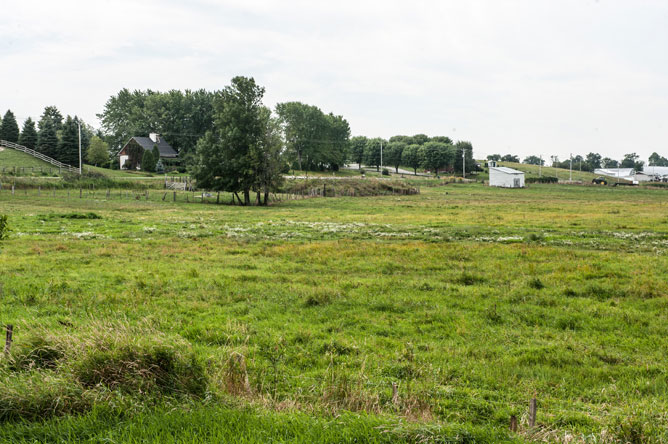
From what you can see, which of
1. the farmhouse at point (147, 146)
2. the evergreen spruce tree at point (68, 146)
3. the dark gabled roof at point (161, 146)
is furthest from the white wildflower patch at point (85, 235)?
the dark gabled roof at point (161, 146)

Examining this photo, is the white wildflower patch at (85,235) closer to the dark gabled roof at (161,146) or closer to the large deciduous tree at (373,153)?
the dark gabled roof at (161,146)

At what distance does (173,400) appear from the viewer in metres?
6.93

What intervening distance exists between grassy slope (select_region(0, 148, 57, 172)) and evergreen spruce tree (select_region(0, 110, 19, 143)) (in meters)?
12.2

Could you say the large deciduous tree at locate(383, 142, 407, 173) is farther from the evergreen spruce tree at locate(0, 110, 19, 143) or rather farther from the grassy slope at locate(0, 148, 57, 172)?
the grassy slope at locate(0, 148, 57, 172)

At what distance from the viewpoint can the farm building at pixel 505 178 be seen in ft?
413

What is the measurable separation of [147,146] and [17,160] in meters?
31.0

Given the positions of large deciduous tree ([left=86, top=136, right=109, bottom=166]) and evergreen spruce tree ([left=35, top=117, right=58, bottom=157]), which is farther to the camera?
large deciduous tree ([left=86, top=136, right=109, bottom=166])

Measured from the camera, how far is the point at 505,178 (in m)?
127

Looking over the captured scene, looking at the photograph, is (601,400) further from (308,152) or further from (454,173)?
(454,173)

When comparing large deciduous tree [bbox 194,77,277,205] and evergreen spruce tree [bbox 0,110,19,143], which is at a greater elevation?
evergreen spruce tree [bbox 0,110,19,143]

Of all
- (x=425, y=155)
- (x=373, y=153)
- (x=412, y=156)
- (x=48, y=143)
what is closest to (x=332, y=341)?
(x=48, y=143)

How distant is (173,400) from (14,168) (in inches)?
3828

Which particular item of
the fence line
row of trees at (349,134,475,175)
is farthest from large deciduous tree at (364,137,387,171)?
the fence line

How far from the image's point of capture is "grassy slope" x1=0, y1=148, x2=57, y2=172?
315ft
